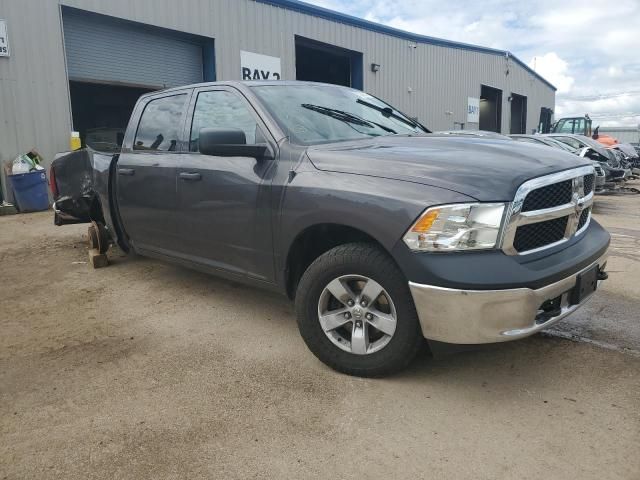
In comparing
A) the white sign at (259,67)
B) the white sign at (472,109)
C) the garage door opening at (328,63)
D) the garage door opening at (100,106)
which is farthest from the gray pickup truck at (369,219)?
the white sign at (472,109)

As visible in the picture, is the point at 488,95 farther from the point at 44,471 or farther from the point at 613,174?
the point at 44,471

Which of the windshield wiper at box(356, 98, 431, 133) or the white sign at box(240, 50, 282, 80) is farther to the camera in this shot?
the white sign at box(240, 50, 282, 80)

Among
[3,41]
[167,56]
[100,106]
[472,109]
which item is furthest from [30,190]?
[472,109]

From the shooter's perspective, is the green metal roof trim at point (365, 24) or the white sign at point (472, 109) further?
the white sign at point (472, 109)

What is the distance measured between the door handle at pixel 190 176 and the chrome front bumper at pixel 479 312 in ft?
6.47

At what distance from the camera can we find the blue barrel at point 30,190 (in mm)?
9852

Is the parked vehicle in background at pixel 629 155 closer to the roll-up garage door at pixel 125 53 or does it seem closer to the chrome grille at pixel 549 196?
the roll-up garage door at pixel 125 53

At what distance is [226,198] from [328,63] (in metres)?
17.1

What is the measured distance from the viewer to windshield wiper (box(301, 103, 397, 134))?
12.2ft

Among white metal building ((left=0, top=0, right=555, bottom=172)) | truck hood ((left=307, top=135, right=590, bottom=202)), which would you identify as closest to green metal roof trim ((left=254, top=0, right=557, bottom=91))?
white metal building ((left=0, top=0, right=555, bottom=172))

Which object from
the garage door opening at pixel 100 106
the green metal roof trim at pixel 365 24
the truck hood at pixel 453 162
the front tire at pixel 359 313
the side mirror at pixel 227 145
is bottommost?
the front tire at pixel 359 313

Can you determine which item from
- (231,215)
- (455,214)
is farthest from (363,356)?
(231,215)

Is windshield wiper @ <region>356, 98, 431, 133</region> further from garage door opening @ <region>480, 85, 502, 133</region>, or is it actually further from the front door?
garage door opening @ <region>480, 85, 502, 133</region>

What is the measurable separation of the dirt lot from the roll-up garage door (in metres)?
Answer: 8.75
